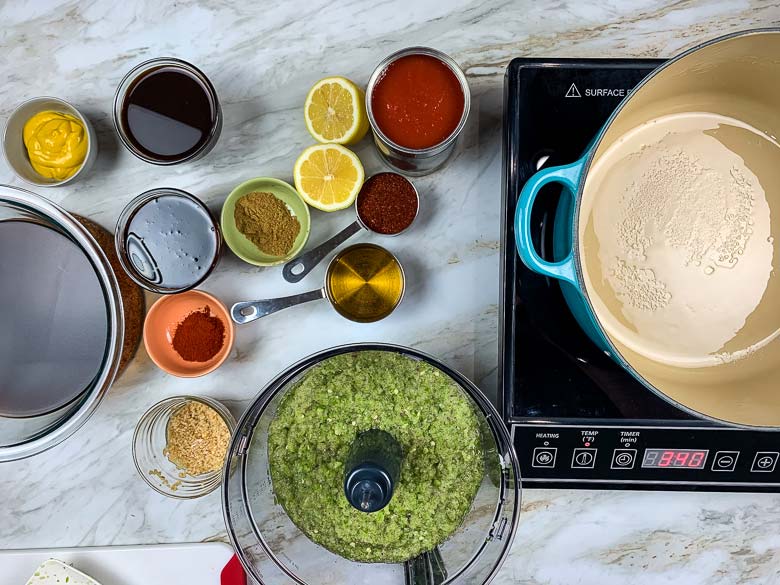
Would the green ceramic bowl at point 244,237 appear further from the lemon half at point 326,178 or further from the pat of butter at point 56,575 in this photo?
the pat of butter at point 56,575

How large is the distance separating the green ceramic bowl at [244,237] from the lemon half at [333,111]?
0.09 metres

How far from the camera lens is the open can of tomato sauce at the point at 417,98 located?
90 centimetres

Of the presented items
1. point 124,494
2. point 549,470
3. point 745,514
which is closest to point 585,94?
point 549,470

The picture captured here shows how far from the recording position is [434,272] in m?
0.98

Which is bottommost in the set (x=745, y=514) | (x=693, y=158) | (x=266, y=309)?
(x=745, y=514)

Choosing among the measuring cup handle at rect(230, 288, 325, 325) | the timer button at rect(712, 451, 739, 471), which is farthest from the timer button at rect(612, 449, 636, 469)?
the measuring cup handle at rect(230, 288, 325, 325)

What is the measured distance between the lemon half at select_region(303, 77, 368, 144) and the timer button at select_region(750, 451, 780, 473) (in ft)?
2.39

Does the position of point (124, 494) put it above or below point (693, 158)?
below

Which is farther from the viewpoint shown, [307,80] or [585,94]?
[307,80]

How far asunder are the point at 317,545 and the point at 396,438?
18 cm

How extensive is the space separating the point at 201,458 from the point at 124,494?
152 millimetres

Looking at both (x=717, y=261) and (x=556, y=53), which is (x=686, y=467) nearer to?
(x=717, y=261)

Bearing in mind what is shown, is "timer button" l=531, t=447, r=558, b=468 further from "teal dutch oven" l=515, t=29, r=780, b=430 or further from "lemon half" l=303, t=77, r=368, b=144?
"lemon half" l=303, t=77, r=368, b=144

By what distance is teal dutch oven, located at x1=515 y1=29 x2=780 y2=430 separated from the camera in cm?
81
